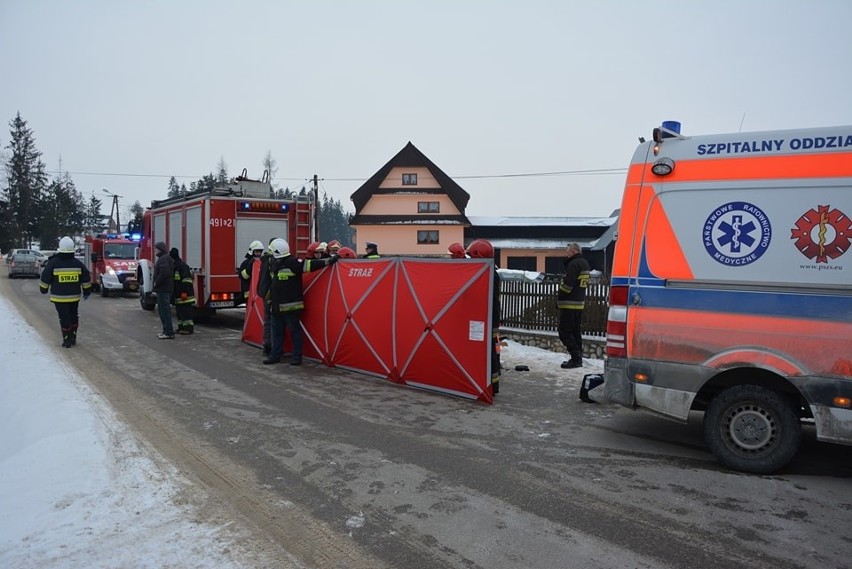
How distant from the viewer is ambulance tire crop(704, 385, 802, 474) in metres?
4.84

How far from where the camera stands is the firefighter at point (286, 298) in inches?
377

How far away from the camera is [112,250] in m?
22.5

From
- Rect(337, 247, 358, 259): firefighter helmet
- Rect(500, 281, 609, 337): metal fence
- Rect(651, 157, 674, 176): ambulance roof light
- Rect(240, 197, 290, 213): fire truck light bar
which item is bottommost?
Rect(500, 281, 609, 337): metal fence

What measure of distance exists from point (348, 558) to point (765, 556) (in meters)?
2.52

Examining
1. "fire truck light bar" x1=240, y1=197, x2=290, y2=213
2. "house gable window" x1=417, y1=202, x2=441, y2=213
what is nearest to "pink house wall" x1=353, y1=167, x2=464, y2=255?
"house gable window" x1=417, y1=202, x2=441, y2=213

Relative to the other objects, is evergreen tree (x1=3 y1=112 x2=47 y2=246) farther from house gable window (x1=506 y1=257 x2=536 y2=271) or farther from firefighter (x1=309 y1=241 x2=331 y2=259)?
firefighter (x1=309 y1=241 x2=331 y2=259)

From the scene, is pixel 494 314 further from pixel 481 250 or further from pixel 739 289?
pixel 739 289

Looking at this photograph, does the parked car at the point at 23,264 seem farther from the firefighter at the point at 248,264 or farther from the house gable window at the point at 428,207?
the firefighter at the point at 248,264

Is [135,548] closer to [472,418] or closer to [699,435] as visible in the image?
[472,418]

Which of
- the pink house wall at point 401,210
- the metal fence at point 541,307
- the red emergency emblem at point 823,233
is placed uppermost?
the pink house wall at point 401,210

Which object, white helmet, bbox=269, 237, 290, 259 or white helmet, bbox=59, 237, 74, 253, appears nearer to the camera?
white helmet, bbox=269, 237, 290, 259

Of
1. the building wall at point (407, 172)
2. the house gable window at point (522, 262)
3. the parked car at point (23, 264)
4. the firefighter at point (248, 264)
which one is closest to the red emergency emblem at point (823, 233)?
the firefighter at point (248, 264)

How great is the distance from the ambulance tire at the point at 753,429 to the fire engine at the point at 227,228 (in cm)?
1106

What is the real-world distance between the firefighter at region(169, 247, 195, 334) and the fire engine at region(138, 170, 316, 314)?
727mm
